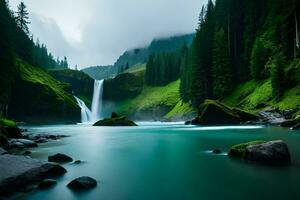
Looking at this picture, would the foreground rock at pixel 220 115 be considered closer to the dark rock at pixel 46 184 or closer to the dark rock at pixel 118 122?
the dark rock at pixel 118 122

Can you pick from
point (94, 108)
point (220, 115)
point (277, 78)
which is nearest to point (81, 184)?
point (220, 115)

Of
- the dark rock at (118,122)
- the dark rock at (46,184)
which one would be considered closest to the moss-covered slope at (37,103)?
the dark rock at (118,122)

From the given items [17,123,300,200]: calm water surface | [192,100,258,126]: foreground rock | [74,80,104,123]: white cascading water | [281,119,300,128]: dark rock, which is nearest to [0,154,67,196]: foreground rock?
[17,123,300,200]: calm water surface

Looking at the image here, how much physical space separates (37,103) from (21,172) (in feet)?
289

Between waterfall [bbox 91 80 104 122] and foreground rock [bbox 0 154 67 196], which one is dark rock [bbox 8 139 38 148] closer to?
foreground rock [bbox 0 154 67 196]

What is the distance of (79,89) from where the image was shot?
150 meters

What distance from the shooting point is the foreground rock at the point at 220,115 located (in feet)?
178

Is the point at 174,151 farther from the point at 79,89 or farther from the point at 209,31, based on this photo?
the point at 79,89

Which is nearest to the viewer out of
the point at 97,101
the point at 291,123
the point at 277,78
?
the point at 291,123

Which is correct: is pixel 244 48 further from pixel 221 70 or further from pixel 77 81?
pixel 77 81

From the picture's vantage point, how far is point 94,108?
137 meters

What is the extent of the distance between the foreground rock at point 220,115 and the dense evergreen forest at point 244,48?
280 inches

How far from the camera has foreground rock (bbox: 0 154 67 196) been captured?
11.0m

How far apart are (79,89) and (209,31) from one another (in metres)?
82.4
